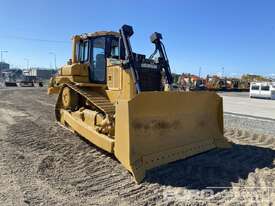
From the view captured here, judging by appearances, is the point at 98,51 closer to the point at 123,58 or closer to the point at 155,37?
the point at 123,58

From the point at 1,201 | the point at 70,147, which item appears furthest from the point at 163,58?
the point at 1,201

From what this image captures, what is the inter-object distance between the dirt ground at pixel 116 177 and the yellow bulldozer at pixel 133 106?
282 mm

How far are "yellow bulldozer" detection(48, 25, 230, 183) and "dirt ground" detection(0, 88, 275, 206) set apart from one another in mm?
282

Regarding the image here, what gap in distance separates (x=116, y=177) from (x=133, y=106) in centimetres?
118

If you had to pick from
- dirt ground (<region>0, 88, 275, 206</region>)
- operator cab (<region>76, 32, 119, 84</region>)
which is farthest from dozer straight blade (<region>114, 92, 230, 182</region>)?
operator cab (<region>76, 32, 119, 84</region>)

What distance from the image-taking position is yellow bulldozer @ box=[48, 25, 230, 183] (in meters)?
5.58

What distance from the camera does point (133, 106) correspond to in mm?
5543

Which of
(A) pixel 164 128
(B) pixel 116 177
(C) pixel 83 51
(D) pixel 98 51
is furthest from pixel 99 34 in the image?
(B) pixel 116 177

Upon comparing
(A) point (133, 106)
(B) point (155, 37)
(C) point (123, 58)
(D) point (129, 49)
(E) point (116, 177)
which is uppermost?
(B) point (155, 37)

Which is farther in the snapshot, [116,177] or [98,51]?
[98,51]

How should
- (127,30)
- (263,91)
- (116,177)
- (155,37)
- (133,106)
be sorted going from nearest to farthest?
(116,177) → (133,106) → (127,30) → (155,37) → (263,91)

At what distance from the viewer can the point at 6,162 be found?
588cm

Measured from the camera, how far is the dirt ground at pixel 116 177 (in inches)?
175

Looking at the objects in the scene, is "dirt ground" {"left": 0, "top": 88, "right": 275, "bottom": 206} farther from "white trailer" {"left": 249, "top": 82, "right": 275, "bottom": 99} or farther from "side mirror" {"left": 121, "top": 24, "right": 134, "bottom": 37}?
"white trailer" {"left": 249, "top": 82, "right": 275, "bottom": 99}
